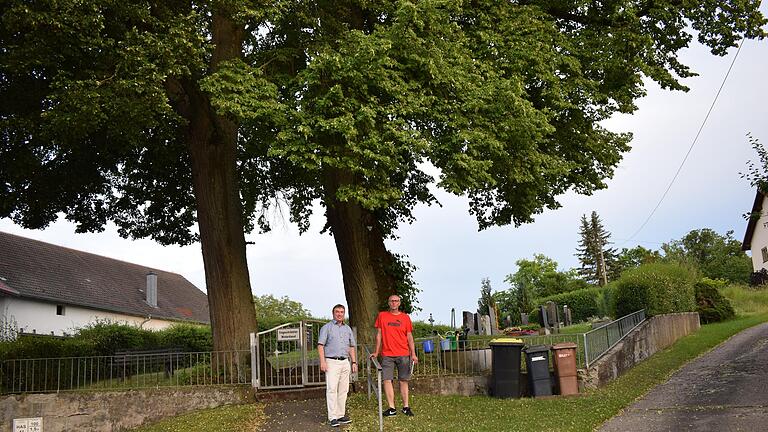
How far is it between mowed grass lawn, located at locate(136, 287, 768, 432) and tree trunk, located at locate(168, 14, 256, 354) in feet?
8.25

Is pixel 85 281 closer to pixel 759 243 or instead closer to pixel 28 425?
pixel 28 425

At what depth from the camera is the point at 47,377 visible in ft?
50.8

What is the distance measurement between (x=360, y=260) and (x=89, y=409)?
265 inches

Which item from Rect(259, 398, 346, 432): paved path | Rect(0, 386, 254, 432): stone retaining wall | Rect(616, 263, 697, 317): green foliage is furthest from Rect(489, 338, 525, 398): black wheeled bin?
Rect(616, 263, 697, 317): green foliage

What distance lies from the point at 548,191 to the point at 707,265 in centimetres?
6509

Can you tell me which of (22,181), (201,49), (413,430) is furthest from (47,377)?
(413,430)

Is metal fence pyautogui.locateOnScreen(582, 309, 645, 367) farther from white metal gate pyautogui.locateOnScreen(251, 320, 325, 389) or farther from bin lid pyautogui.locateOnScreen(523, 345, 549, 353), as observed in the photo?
white metal gate pyautogui.locateOnScreen(251, 320, 325, 389)

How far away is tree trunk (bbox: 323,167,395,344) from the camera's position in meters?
17.4

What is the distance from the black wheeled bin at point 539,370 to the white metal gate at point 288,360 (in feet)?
14.5

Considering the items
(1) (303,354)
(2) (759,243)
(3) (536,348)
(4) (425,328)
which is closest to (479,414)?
(3) (536,348)

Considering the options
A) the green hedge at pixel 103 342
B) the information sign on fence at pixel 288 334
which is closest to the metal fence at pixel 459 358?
the information sign on fence at pixel 288 334

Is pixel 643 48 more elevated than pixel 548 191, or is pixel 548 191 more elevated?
pixel 643 48

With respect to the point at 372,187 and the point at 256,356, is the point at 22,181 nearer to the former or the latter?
the point at 256,356

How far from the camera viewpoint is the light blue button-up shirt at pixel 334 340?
38.9ft
